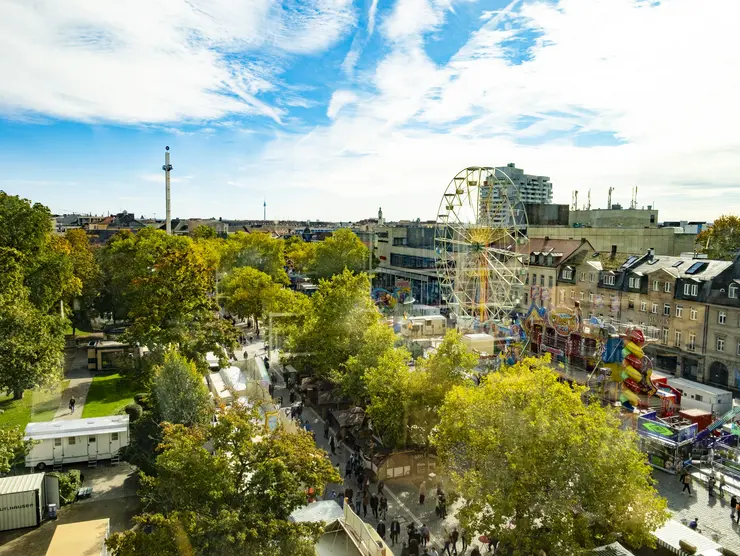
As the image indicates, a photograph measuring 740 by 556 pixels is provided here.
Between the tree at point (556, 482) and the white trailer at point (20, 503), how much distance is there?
15.2 m

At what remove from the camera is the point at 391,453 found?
22422 millimetres

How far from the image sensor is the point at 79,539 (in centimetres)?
1562

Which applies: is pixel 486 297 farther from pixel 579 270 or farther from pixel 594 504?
pixel 594 504

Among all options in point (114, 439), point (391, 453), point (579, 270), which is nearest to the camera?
point (391, 453)

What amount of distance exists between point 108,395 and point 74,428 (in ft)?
32.1

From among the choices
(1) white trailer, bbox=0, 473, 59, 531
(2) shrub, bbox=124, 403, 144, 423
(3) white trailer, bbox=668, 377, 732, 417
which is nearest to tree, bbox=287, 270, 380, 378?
(2) shrub, bbox=124, 403, 144, 423

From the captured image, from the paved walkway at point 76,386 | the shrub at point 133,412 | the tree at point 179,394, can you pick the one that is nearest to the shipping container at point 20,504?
the tree at point 179,394

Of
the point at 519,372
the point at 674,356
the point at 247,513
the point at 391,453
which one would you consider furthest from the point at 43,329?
the point at 674,356

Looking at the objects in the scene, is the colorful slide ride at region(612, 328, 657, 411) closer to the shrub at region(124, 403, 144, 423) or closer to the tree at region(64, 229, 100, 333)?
the shrub at region(124, 403, 144, 423)

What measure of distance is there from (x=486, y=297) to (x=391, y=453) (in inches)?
800

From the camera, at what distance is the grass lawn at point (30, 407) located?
93.0 ft

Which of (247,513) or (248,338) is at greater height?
(247,513)

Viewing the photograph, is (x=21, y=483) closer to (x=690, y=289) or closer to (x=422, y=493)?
(x=422, y=493)

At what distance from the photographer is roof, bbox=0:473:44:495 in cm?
1902
